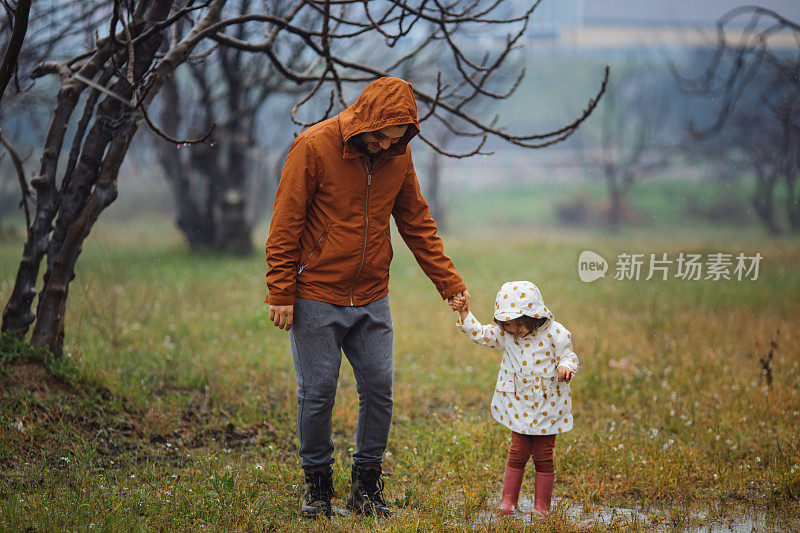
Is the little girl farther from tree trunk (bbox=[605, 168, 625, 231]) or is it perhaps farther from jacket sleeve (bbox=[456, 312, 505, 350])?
tree trunk (bbox=[605, 168, 625, 231])

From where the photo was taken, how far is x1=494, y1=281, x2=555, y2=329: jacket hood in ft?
→ 11.7

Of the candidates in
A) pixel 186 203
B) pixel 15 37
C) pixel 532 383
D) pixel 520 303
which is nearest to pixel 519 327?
pixel 520 303

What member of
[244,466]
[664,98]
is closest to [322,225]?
[244,466]

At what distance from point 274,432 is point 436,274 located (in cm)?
202

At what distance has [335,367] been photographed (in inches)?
141

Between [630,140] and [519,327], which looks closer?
[519,327]

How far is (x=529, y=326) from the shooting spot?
3.66m

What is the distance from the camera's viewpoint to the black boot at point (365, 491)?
3695 millimetres

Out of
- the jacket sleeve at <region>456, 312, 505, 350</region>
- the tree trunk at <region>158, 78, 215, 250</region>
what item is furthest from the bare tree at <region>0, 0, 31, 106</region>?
the tree trunk at <region>158, 78, 215, 250</region>

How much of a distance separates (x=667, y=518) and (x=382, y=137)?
2490mm

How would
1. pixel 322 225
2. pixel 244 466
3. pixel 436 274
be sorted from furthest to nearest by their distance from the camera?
pixel 244 466 < pixel 436 274 < pixel 322 225

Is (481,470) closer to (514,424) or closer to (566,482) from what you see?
(566,482)

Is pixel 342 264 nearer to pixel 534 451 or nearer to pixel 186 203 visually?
pixel 534 451

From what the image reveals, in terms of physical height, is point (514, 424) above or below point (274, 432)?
above
